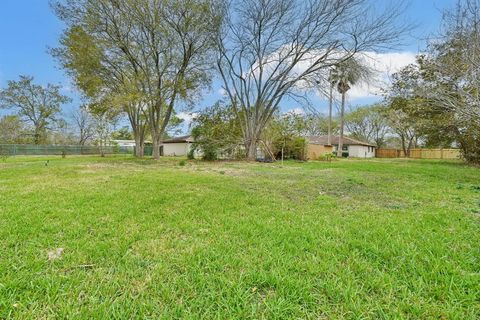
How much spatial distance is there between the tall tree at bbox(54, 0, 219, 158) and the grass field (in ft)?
35.9

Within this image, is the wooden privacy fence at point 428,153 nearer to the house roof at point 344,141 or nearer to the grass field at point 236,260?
the house roof at point 344,141

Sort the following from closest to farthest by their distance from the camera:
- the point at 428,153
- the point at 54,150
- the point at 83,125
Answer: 1. the point at 54,150
2. the point at 428,153
3. the point at 83,125

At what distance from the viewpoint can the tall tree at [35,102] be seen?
30.0 meters

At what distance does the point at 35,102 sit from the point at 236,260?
40009 mm

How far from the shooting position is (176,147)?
103 ft

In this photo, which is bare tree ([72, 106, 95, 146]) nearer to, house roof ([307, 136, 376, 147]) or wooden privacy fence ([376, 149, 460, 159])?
house roof ([307, 136, 376, 147])

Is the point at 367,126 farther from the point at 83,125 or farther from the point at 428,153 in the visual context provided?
the point at 83,125

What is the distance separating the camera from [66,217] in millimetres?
3314

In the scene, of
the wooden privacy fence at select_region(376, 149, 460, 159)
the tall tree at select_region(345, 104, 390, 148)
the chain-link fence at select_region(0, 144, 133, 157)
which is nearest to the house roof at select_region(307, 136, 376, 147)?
the wooden privacy fence at select_region(376, 149, 460, 159)

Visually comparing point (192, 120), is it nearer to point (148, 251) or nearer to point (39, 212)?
point (39, 212)

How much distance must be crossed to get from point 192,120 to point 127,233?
17.4 metres

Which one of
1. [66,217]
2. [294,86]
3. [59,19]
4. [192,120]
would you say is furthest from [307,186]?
[59,19]

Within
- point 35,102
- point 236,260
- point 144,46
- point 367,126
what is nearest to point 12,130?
point 35,102

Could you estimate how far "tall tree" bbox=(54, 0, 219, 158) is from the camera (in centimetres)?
1305
